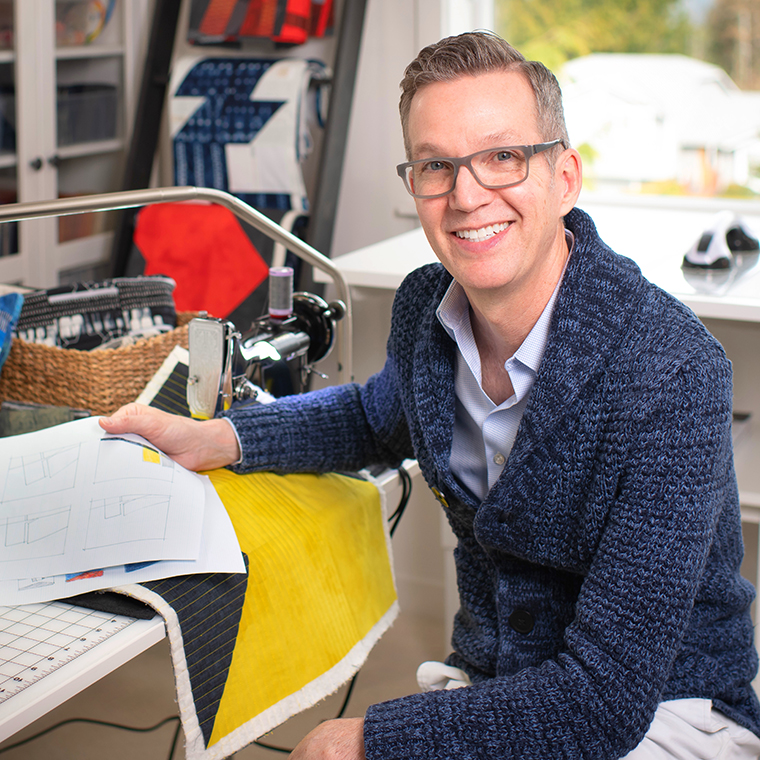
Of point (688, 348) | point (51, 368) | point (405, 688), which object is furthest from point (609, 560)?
point (405, 688)

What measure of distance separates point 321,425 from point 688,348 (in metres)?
0.51

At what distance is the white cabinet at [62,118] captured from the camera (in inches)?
96.7

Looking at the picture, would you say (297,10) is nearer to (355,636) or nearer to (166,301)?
(166,301)

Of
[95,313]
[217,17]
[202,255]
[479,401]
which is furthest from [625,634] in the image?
[217,17]

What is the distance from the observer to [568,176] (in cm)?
102

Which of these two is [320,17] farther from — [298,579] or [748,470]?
[298,579]

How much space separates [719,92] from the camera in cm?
239

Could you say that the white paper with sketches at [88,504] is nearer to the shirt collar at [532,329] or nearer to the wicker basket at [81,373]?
the wicker basket at [81,373]

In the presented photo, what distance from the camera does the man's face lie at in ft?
3.07

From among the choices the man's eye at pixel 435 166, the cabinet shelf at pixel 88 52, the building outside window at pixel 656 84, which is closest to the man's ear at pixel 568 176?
the man's eye at pixel 435 166

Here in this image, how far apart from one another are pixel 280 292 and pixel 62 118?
1726 mm

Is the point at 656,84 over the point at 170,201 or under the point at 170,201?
over

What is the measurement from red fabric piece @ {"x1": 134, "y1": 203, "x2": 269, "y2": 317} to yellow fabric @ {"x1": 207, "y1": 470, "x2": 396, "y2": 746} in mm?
1270

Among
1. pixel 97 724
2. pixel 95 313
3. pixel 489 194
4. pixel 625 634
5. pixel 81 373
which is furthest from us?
pixel 97 724
